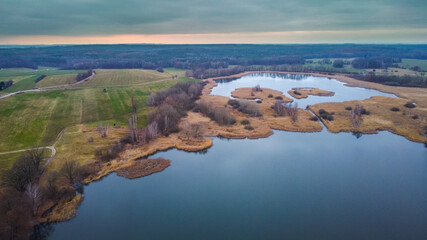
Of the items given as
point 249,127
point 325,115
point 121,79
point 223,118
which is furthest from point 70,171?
point 121,79

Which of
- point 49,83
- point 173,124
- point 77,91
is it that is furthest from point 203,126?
point 49,83

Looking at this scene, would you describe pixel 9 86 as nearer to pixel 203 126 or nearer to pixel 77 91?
pixel 77 91

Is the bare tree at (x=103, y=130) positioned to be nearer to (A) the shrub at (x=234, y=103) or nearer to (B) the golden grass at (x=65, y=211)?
(B) the golden grass at (x=65, y=211)

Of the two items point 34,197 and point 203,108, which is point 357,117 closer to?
point 203,108

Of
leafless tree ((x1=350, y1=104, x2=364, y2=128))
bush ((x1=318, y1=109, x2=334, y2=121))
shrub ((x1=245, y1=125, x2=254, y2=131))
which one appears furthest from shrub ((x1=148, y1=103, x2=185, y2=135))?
leafless tree ((x1=350, y1=104, x2=364, y2=128))

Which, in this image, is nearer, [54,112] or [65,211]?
[65,211]

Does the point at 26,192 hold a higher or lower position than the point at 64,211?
higher
